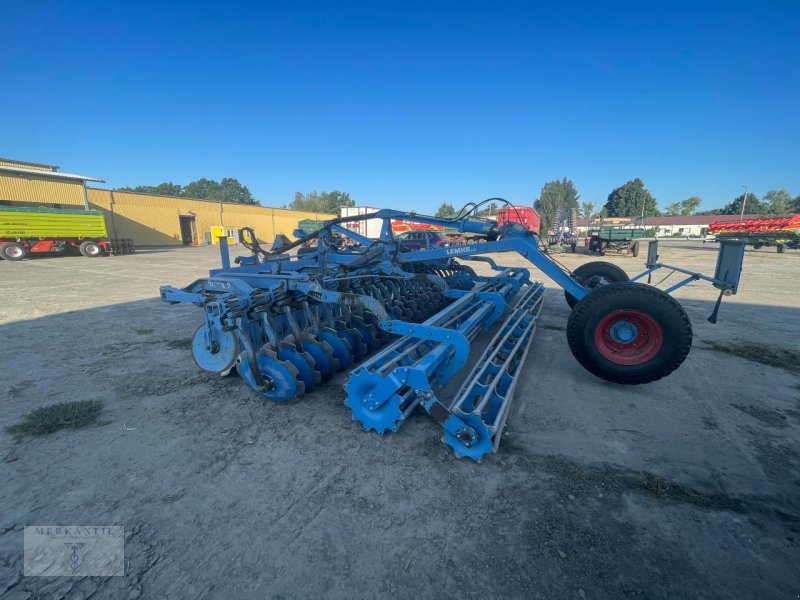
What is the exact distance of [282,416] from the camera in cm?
326

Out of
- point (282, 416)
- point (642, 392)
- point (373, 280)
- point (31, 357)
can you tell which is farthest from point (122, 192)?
point (642, 392)

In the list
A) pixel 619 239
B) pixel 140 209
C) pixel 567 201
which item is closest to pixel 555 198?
pixel 567 201

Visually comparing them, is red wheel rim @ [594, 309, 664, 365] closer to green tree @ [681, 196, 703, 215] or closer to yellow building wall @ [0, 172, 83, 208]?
yellow building wall @ [0, 172, 83, 208]

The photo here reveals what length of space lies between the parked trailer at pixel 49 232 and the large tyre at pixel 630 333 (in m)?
22.8

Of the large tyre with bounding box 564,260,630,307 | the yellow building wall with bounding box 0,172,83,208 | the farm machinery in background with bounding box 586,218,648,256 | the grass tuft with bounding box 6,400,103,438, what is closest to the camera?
the grass tuft with bounding box 6,400,103,438

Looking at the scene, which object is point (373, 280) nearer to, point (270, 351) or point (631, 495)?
point (270, 351)

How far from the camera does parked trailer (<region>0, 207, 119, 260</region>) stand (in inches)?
622

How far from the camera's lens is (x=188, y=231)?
3091cm

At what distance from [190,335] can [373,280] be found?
306 cm

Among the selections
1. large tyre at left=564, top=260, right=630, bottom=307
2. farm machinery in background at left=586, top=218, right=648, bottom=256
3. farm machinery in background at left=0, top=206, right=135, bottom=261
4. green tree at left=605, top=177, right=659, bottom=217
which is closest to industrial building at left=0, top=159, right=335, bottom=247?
farm machinery in background at left=0, top=206, right=135, bottom=261

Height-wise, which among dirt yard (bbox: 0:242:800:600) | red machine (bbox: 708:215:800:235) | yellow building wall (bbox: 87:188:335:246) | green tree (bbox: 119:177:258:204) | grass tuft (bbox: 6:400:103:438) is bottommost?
dirt yard (bbox: 0:242:800:600)

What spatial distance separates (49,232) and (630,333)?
76.9 feet

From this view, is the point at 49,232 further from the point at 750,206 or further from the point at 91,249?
the point at 750,206

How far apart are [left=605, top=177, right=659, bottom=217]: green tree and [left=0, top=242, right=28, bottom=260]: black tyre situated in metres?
83.0
